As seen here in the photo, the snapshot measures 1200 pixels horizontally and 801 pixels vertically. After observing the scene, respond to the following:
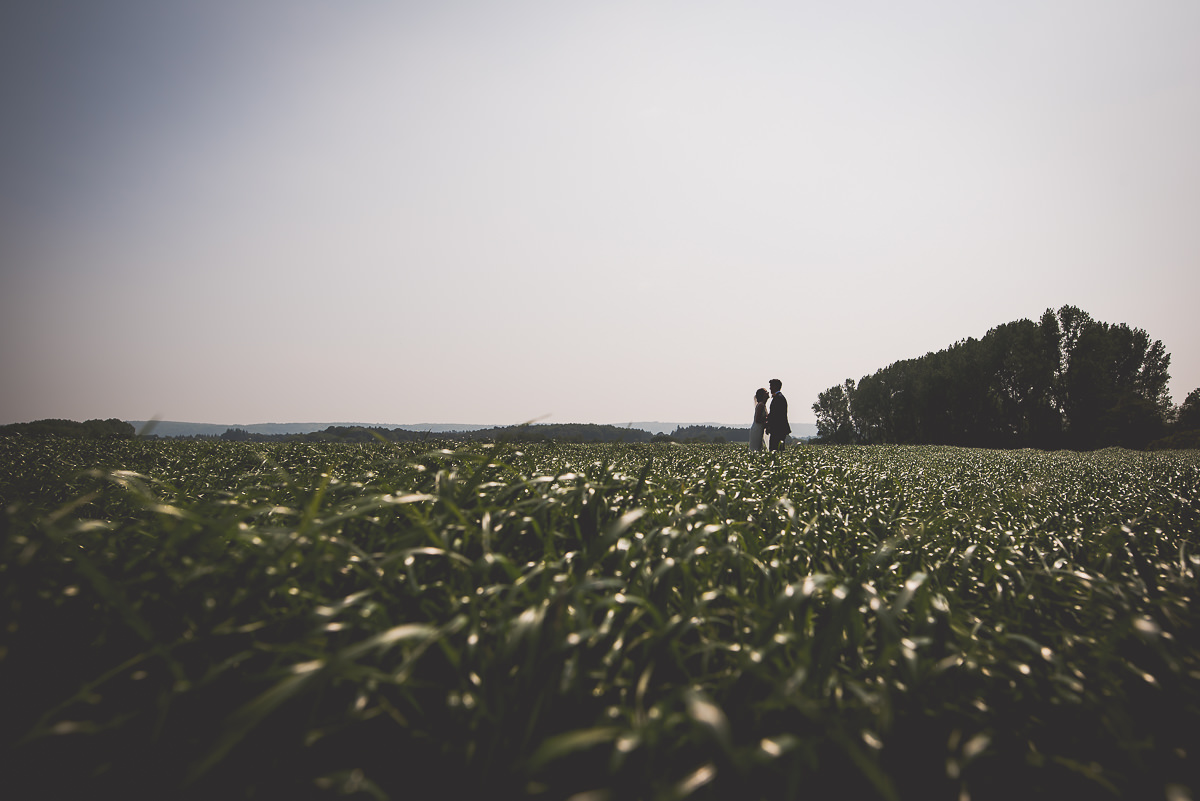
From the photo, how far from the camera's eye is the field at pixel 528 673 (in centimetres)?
127

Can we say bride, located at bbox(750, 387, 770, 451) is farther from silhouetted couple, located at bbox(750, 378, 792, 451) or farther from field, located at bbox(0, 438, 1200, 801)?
field, located at bbox(0, 438, 1200, 801)

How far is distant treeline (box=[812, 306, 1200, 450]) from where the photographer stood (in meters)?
47.5

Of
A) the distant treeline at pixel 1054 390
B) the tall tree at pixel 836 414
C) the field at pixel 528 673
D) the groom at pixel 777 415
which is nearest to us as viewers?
the field at pixel 528 673

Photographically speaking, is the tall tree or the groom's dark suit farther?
the tall tree

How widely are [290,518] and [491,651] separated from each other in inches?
69.3

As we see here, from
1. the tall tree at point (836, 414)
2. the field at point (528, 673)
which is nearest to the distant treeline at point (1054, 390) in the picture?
the tall tree at point (836, 414)

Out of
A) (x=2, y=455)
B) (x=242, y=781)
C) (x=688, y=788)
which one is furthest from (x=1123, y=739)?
(x=2, y=455)

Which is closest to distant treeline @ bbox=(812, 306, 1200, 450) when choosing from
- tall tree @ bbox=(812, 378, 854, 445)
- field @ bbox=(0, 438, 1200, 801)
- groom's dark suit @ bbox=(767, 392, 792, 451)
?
tall tree @ bbox=(812, 378, 854, 445)

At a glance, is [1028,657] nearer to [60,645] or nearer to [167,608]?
[167,608]

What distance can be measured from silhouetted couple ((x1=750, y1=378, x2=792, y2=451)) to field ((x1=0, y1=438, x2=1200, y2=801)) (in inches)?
444

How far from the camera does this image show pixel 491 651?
1517mm

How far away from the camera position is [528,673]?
1371 millimetres

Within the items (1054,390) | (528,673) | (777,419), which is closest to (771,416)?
(777,419)

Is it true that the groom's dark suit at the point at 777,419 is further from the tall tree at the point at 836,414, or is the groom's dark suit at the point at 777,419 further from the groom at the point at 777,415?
the tall tree at the point at 836,414
